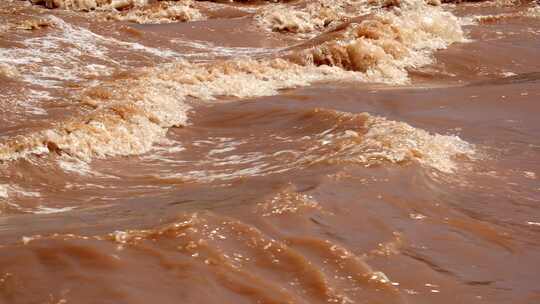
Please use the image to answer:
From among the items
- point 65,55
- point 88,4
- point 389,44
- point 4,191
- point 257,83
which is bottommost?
point 257,83

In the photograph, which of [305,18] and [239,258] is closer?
[239,258]

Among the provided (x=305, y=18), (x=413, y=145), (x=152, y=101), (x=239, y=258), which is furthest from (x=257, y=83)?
(x=305, y=18)

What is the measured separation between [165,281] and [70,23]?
481 inches

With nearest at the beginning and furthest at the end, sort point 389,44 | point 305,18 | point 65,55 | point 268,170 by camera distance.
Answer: point 268,170
point 65,55
point 389,44
point 305,18

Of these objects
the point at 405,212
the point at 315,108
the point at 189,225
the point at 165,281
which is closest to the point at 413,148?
the point at 405,212

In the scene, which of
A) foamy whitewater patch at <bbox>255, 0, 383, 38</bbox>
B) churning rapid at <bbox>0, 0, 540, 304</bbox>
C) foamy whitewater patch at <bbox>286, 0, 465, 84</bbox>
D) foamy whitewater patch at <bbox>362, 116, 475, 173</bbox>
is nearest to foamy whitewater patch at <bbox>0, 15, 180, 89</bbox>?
churning rapid at <bbox>0, 0, 540, 304</bbox>

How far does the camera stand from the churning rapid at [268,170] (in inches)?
128

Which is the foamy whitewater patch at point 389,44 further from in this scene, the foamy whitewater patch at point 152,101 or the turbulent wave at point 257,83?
the foamy whitewater patch at point 152,101

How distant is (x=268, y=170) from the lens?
5.65 meters

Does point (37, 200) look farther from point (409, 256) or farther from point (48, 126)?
point (409, 256)

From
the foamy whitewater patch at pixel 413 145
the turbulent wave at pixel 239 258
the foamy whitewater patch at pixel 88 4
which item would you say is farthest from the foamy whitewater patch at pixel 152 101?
the foamy whitewater patch at pixel 88 4

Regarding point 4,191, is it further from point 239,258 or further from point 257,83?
point 257,83

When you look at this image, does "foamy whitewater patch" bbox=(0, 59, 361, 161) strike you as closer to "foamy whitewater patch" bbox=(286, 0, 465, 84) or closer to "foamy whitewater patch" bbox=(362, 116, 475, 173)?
"foamy whitewater patch" bbox=(286, 0, 465, 84)

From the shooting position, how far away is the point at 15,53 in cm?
1099
